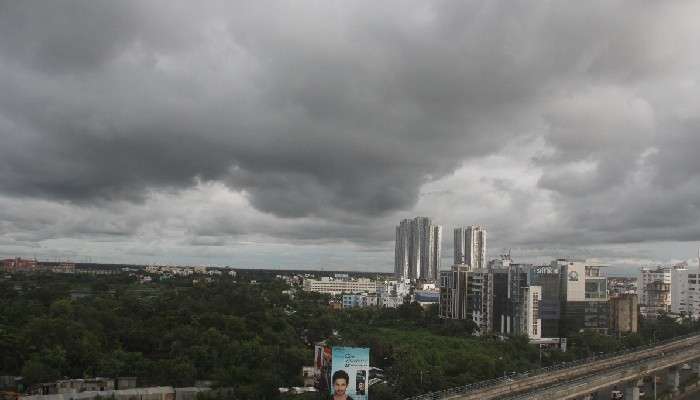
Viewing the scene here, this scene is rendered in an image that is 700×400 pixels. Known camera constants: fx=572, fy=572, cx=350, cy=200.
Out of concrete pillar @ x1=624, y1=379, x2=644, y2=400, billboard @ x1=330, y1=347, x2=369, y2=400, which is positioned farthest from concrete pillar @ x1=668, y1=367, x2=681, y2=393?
billboard @ x1=330, y1=347, x2=369, y2=400

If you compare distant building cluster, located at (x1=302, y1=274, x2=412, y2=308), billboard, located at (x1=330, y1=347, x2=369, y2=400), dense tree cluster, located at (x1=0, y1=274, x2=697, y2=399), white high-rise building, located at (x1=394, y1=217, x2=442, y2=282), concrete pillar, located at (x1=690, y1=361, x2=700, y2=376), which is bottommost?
concrete pillar, located at (x1=690, y1=361, x2=700, y2=376)

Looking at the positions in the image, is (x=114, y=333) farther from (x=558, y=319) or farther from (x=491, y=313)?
(x=558, y=319)

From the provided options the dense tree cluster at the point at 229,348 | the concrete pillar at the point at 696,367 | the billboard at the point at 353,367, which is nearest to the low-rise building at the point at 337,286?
the dense tree cluster at the point at 229,348

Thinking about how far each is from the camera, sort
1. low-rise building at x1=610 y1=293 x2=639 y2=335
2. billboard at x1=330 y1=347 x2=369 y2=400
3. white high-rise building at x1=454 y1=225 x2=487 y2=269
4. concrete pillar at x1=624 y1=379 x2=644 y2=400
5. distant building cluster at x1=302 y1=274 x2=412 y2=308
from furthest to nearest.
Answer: white high-rise building at x1=454 y1=225 x2=487 y2=269 < distant building cluster at x1=302 y1=274 x2=412 y2=308 < low-rise building at x1=610 y1=293 x2=639 y2=335 < concrete pillar at x1=624 y1=379 x2=644 y2=400 < billboard at x1=330 y1=347 x2=369 y2=400

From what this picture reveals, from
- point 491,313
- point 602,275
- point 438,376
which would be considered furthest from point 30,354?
point 602,275

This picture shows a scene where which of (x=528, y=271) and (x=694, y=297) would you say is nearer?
(x=528, y=271)

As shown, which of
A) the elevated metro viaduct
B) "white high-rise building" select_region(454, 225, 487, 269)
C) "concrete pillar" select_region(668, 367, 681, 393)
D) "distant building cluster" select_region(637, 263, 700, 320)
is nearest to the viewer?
the elevated metro viaduct

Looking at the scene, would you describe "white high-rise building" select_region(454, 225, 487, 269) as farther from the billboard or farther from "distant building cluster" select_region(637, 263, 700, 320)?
the billboard
